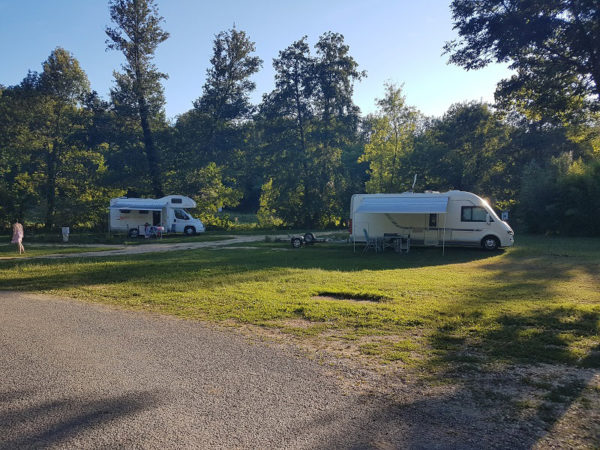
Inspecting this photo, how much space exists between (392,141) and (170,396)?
31655 mm

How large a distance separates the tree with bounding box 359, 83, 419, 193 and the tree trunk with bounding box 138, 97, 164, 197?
1679 cm

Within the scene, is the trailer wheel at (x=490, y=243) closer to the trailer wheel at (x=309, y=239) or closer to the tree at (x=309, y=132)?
the trailer wheel at (x=309, y=239)

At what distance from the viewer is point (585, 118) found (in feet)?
37.3

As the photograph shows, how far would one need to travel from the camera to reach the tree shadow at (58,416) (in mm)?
3084

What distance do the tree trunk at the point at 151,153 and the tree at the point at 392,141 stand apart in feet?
55.1

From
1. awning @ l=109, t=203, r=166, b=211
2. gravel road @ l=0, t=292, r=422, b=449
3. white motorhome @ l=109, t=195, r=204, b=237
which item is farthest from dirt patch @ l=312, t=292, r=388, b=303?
awning @ l=109, t=203, r=166, b=211

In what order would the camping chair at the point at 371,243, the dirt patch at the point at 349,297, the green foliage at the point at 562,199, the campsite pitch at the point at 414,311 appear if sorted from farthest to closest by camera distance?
1. the green foliage at the point at 562,199
2. the camping chair at the point at 371,243
3. the dirt patch at the point at 349,297
4. the campsite pitch at the point at 414,311

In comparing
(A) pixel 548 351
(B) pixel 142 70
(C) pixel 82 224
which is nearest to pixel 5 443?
(A) pixel 548 351

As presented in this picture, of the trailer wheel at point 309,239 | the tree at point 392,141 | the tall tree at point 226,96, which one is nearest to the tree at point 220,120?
the tall tree at point 226,96

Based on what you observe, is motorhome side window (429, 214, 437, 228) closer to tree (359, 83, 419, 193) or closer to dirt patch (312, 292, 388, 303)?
dirt patch (312, 292, 388, 303)

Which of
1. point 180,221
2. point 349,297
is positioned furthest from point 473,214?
point 180,221

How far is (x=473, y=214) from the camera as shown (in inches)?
679

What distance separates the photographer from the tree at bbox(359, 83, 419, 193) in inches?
1293

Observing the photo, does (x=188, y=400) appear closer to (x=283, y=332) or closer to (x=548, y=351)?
(x=283, y=332)
